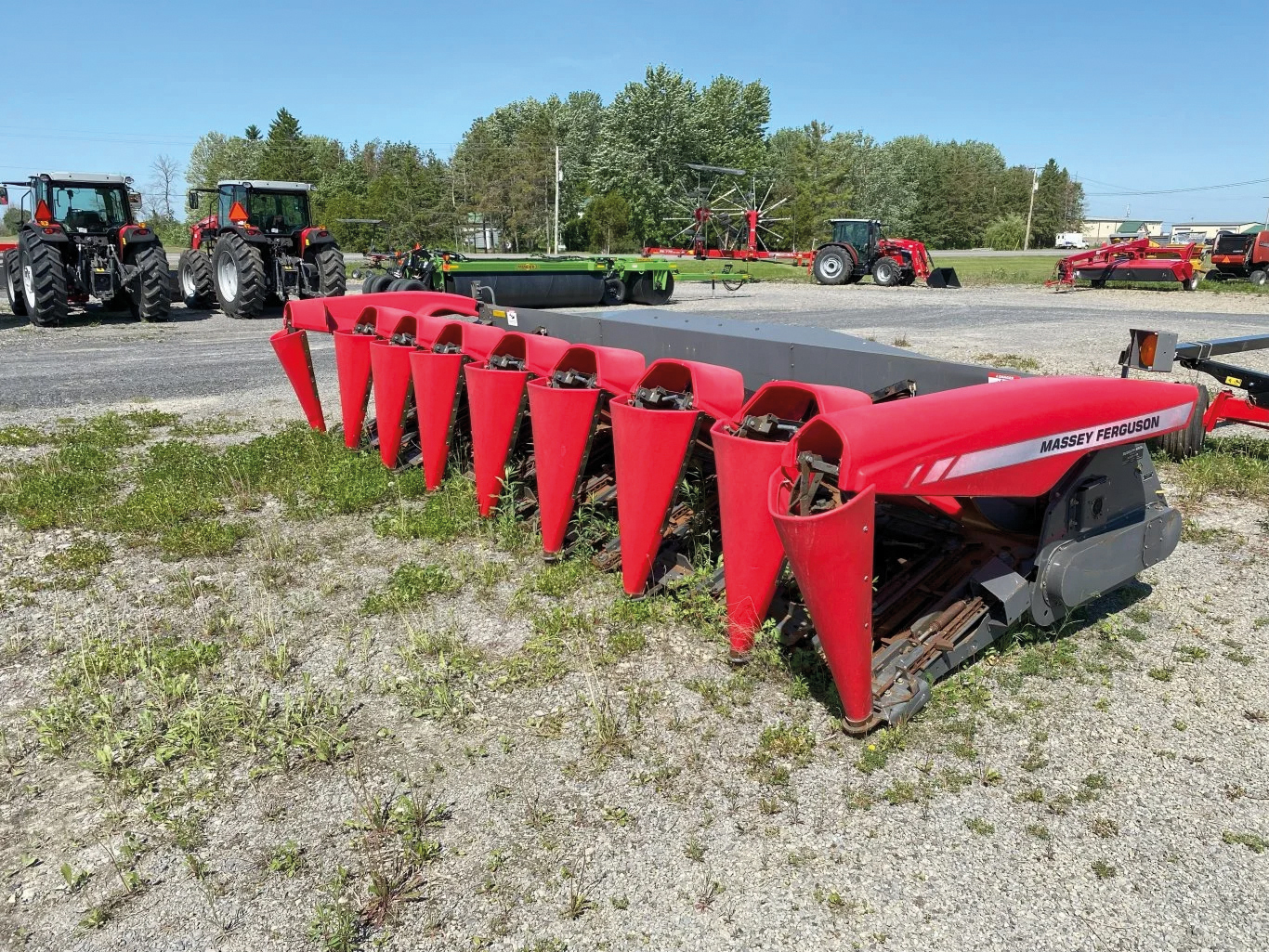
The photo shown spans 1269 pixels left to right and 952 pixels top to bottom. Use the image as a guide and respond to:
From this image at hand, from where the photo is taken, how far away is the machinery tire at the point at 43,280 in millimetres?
13242

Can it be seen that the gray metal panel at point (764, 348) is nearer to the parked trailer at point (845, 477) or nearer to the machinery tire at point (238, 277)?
the parked trailer at point (845, 477)

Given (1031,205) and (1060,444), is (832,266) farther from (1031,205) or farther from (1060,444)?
A: (1031,205)

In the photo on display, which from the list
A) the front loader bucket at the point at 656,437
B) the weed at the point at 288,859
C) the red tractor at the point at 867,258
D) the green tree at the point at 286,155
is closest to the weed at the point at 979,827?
the front loader bucket at the point at 656,437

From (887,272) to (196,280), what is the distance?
17994 mm

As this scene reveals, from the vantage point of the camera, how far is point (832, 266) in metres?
26.4

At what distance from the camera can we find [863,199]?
2596 inches

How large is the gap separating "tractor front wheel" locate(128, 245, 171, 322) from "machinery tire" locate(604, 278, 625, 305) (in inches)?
290

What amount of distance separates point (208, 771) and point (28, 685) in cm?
107

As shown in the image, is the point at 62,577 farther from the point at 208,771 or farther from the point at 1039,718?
the point at 1039,718

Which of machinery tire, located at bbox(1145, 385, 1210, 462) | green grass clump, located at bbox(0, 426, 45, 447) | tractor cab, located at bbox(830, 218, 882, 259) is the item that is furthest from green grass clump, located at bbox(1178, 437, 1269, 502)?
tractor cab, located at bbox(830, 218, 882, 259)

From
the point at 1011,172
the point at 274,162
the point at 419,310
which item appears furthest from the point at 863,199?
the point at 419,310

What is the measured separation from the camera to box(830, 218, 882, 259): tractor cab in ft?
86.6

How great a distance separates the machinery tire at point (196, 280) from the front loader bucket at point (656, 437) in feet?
48.8

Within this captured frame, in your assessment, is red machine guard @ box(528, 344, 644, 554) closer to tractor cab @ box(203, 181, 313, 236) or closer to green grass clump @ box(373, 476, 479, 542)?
green grass clump @ box(373, 476, 479, 542)
